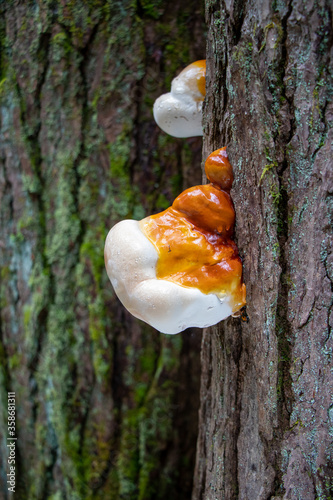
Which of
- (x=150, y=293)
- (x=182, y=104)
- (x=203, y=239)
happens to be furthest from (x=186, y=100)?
(x=150, y=293)

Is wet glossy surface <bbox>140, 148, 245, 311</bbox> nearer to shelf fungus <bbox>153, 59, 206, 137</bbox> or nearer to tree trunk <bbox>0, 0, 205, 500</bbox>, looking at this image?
shelf fungus <bbox>153, 59, 206, 137</bbox>

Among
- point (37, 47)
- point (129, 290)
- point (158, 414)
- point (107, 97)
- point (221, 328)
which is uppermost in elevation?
point (37, 47)

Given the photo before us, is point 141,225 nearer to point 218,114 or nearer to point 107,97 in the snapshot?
point 218,114

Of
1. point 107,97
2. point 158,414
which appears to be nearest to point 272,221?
point 107,97

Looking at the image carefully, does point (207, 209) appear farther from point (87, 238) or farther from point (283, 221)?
point (87, 238)

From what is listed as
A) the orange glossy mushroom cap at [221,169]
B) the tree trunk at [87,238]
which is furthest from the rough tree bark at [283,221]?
the tree trunk at [87,238]

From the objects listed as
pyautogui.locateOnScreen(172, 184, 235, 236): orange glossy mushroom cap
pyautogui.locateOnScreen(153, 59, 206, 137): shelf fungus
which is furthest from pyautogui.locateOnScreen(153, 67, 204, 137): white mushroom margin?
pyautogui.locateOnScreen(172, 184, 235, 236): orange glossy mushroom cap
